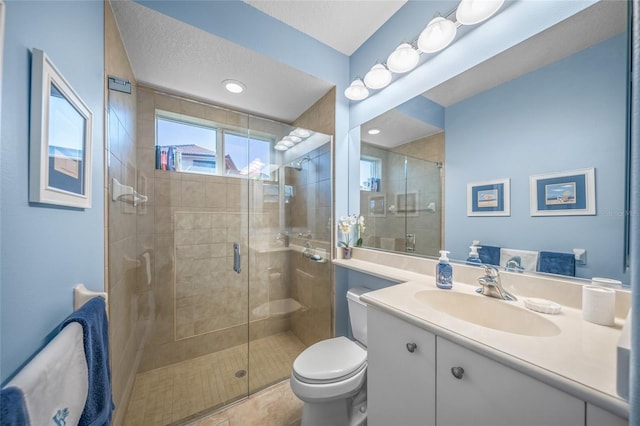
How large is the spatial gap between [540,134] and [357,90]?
120 centimetres

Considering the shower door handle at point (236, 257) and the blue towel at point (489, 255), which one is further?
the shower door handle at point (236, 257)

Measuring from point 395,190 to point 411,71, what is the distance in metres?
0.80

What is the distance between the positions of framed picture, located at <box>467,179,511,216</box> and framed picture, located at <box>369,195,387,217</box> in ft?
1.98

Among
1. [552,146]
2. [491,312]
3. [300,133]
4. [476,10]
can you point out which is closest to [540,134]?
[552,146]

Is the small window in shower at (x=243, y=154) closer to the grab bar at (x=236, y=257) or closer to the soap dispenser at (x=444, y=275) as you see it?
the grab bar at (x=236, y=257)

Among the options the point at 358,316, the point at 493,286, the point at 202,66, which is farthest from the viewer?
the point at 202,66

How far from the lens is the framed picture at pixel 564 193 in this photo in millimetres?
816

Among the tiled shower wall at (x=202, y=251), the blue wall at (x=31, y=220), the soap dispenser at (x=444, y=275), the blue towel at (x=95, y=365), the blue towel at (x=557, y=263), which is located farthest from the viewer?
the tiled shower wall at (x=202, y=251)

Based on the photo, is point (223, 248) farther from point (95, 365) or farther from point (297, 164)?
point (95, 365)

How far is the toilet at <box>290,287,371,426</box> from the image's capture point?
3.60 feet

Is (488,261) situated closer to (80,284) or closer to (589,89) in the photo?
(589,89)

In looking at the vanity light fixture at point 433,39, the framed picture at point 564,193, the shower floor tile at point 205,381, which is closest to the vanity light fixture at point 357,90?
the vanity light fixture at point 433,39

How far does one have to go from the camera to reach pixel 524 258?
98 centimetres

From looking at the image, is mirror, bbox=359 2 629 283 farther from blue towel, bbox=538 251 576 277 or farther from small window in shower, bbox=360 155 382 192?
small window in shower, bbox=360 155 382 192
